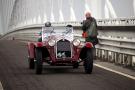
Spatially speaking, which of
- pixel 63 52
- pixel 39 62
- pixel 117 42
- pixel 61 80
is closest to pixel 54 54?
pixel 63 52

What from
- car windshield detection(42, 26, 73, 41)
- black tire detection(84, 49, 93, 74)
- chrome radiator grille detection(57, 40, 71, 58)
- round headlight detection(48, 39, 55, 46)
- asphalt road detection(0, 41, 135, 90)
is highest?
car windshield detection(42, 26, 73, 41)

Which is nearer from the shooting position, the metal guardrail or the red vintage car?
the red vintage car

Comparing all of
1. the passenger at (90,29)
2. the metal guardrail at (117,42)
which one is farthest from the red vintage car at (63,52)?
the passenger at (90,29)

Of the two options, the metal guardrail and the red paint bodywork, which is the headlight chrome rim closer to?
the red paint bodywork

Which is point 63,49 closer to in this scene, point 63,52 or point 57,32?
point 63,52

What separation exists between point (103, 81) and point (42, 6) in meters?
40.1

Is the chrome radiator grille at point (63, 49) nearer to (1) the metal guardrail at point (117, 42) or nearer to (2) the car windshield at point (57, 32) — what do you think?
(2) the car windshield at point (57, 32)

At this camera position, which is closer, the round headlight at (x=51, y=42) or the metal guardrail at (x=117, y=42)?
the round headlight at (x=51, y=42)

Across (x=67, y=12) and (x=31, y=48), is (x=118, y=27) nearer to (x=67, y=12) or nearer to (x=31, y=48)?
(x=31, y=48)

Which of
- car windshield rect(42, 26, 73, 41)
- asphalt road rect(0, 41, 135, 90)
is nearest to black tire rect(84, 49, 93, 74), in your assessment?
asphalt road rect(0, 41, 135, 90)

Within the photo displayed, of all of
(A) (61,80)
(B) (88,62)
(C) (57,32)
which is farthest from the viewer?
(C) (57,32)

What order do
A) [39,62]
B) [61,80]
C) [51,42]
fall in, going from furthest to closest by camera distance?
1. [51,42]
2. [39,62]
3. [61,80]

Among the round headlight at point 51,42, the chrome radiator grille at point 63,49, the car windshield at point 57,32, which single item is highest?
the car windshield at point 57,32

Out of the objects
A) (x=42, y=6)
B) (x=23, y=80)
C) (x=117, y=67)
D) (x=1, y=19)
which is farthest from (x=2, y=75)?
(x=1, y=19)
